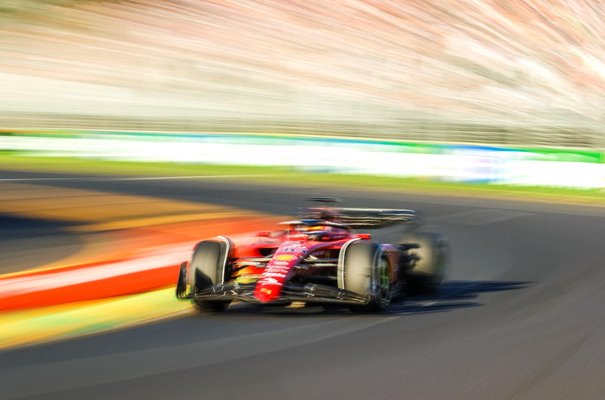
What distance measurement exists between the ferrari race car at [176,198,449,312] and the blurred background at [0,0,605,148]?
68.3 ft

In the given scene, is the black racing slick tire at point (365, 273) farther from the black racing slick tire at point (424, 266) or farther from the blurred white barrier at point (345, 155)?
the blurred white barrier at point (345, 155)

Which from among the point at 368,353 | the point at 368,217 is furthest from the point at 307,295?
the point at 368,217

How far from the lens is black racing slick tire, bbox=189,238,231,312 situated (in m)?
7.82

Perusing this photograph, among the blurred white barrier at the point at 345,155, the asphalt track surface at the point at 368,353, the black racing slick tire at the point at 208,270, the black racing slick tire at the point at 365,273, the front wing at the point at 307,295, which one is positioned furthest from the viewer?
the blurred white barrier at the point at 345,155

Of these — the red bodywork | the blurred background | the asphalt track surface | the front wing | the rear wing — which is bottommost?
the asphalt track surface

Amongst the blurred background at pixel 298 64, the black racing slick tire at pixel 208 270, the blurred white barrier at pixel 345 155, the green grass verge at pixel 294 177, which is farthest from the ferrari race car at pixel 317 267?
the blurred background at pixel 298 64

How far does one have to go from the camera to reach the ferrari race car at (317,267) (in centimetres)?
736

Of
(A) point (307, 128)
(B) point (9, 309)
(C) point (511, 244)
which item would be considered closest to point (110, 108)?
(A) point (307, 128)

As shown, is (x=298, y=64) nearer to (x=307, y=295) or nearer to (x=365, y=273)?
(x=365, y=273)

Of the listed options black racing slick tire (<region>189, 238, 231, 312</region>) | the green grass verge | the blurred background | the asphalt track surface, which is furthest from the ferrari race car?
the blurred background

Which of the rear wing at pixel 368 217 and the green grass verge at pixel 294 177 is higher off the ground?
the rear wing at pixel 368 217

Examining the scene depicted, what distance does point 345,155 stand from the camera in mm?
26578

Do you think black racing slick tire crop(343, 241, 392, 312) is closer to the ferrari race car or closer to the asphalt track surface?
the ferrari race car

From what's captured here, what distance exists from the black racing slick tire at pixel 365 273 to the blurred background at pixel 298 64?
21.9 metres
